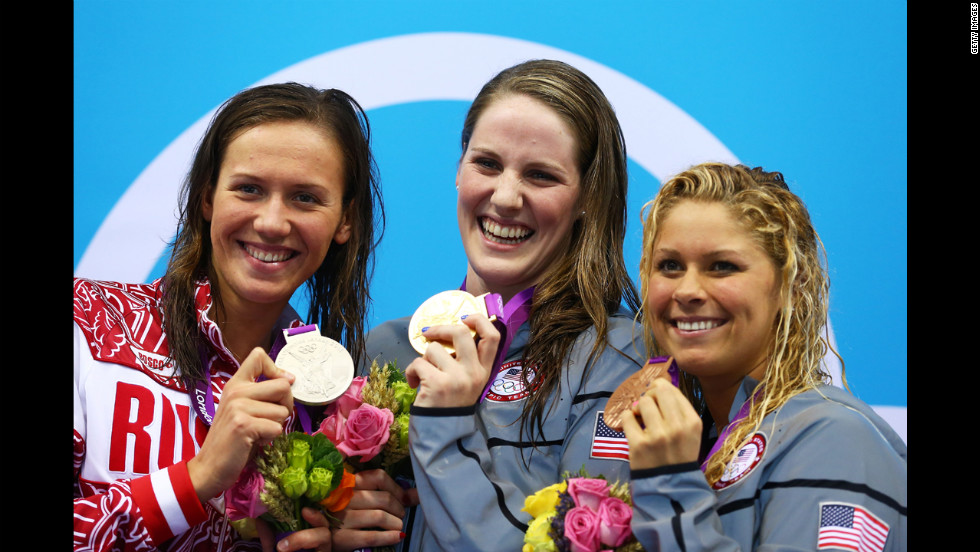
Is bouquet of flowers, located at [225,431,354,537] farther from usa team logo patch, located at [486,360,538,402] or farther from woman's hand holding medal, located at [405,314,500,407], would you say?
usa team logo patch, located at [486,360,538,402]

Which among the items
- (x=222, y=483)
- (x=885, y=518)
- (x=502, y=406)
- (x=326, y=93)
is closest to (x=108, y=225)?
(x=326, y=93)

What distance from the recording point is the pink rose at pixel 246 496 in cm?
220

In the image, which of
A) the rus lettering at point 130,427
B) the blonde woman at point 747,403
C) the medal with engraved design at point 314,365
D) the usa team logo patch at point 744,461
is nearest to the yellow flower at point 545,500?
the blonde woman at point 747,403

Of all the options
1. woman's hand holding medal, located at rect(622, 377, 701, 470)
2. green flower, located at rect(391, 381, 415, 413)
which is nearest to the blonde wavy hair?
woman's hand holding medal, located at rect(622, 377, 701, 470)

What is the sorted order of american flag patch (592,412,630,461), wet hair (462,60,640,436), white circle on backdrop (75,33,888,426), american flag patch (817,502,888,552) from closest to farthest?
american flag patch (817,502,888,552)
american flag patch (592,412,630,461)
wet hair (462,60,640,436)
white circle on backdrop (75,33,888,426)

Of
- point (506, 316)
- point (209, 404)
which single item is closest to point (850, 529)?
point (506, 316)

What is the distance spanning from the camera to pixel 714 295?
2.16 metres

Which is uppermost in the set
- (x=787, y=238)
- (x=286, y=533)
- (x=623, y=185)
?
(x=623, y=185)

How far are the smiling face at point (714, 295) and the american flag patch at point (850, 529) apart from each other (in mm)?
452

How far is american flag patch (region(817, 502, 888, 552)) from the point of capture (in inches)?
72.2

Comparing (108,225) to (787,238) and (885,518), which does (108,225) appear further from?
(885,518)

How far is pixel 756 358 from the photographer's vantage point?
2.25 metres

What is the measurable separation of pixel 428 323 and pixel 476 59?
1.85 m

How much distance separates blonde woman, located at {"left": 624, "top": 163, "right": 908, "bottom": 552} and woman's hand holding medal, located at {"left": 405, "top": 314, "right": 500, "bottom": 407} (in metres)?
0.41
